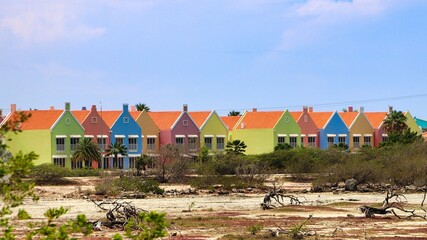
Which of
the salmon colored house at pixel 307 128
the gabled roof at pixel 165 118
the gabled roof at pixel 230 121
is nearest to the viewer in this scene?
the gabled roof at pixel 165 118

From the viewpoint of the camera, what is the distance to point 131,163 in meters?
90.8

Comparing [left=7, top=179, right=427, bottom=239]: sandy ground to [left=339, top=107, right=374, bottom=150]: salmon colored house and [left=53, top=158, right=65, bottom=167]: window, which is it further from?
[left=339, top=107, right=374, bottom=150]: salmon colored house

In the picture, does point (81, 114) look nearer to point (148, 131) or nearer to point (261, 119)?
point (148, 131)

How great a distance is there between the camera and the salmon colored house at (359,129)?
10688cm

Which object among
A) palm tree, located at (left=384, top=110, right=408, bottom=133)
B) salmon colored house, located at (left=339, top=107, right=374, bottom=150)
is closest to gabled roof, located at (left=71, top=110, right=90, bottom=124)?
salmon colored house, located at (left=339, top=107, right=374, bottom=150)

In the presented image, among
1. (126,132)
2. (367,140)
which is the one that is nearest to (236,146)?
(126,132)

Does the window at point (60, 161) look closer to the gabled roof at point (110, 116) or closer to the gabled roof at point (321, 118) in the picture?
the gabled roof at point (110, 116)

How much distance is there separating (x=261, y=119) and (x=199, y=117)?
7652 mm

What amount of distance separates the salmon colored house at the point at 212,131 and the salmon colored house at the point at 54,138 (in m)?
16.1

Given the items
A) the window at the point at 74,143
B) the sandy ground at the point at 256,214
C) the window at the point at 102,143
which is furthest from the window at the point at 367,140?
the sandy ground at the point at 256,214

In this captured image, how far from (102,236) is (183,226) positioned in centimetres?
529

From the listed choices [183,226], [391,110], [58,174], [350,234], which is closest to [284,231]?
[350,234]

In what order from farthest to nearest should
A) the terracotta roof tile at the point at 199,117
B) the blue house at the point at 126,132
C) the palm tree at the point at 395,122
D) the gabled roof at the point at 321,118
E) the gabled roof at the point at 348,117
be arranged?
the gabled roof at the point at 348,117 < the palm tree at the point at 395,122 < the gabled roof at the point at 321,118 < the terracotta roof tile at the point at 199,117 < the blue house at the point at 126,132

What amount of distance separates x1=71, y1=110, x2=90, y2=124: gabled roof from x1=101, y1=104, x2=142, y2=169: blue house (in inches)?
104
